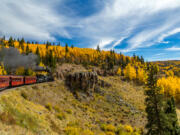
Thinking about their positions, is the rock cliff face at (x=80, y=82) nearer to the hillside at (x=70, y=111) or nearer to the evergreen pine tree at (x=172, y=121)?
the hillside at (x=70, y=111)

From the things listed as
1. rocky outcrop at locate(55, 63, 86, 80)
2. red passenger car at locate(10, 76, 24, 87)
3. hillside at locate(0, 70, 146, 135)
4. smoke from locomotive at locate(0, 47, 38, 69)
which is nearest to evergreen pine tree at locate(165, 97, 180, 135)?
hillside at locate(0, 70, 146, 135)

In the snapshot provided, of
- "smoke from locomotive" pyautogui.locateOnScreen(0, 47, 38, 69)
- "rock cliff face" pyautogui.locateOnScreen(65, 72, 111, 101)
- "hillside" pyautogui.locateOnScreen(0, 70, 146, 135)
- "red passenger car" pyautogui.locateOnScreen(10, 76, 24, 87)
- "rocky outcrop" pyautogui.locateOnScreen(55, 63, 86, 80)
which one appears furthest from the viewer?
"smoke from locomotive" pyautogui.locateOnScreen(0, 47, 38, 69)

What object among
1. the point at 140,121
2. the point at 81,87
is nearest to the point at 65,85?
the point at 81,87

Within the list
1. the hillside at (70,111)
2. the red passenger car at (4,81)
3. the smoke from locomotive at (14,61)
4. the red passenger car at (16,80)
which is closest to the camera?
the hillside at (70,111)

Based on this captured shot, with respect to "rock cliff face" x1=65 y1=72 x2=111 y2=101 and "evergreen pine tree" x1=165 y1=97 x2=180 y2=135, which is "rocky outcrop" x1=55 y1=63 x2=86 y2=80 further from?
"evergreen pine tree" x1=165 y1=97 x2=180 y2=135

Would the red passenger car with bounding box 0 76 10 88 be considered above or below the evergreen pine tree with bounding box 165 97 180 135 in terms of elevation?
above

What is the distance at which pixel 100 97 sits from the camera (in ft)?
114

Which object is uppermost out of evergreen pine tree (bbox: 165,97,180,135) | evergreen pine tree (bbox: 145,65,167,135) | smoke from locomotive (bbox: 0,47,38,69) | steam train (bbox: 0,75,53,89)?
smoke from locomotive (bbox: 0,47,38,69)

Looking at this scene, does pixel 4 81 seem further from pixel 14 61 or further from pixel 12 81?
pixel 14 61

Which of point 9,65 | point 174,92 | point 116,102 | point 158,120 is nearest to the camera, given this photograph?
point 158,120

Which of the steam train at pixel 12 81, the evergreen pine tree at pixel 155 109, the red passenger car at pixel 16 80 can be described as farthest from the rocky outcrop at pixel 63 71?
the evergreen pine tree at pixel 155 109

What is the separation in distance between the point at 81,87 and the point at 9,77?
19046 mm

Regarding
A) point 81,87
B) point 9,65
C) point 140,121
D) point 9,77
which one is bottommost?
point 140,121

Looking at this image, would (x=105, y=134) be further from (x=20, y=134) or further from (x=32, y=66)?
(x=32, y=66)
